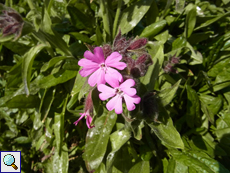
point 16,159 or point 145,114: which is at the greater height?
point 145,114

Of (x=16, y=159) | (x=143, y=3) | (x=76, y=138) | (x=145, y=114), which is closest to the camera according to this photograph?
(x=145, y=114)

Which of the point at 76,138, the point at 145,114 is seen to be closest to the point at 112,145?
the point at 145,114

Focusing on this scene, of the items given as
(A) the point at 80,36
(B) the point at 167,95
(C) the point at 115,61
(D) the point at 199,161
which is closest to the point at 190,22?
(B) the point at 167,95

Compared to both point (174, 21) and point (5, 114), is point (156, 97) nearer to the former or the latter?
point (174, 21)

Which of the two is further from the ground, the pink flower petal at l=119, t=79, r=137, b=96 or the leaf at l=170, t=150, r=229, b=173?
the pink flower petal at l=119, t=79, r=137, b=96

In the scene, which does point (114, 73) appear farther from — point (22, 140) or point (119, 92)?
point (22, 140)

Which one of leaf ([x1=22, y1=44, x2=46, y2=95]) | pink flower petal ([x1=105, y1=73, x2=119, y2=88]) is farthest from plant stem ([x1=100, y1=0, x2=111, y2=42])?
pink flower petal ([x1=105, y1=73, x2=119, y2=88])

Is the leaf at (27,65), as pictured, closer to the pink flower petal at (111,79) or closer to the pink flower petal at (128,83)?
the pink flower petal at (111,79)

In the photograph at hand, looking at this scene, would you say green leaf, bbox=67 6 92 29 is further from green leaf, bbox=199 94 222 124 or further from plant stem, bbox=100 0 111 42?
green leaf, bbox=199 94 222 124
